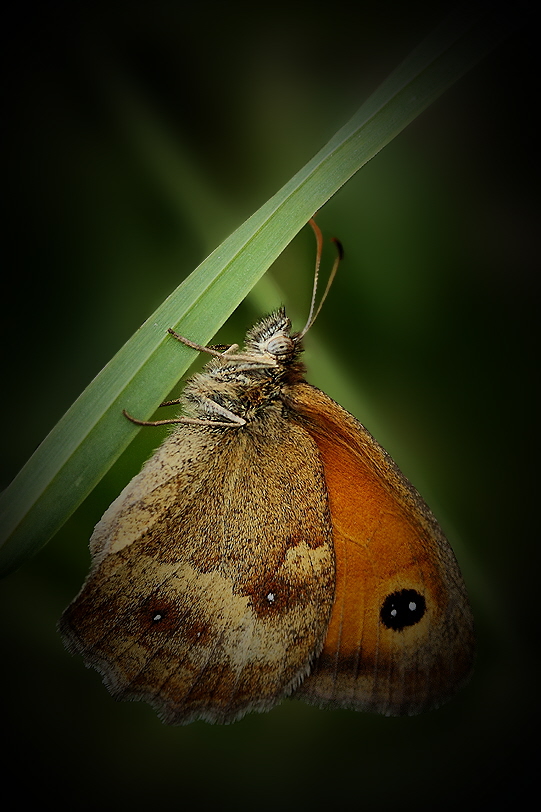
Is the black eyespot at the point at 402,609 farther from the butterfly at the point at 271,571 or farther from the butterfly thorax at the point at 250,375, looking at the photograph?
the butterfly thorax at the point at 250,375

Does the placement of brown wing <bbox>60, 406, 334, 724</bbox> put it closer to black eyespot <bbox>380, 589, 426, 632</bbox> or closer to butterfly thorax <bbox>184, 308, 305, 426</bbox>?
butterfly thorax <bbox>184, 308, 305, 426</bbox>

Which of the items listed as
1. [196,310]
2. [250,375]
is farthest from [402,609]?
[196,310]

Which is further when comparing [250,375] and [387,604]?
[250,375]

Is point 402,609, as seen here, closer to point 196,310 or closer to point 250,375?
point 250,375

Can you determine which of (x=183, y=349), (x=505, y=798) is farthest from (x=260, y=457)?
(x=505, y=798)

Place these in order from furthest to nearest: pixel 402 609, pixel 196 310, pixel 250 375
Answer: pixel 250 375, pixel 402 609, pixel 196 310

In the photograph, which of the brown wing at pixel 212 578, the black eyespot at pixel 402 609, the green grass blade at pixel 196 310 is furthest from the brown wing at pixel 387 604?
the green grass blade at pixel 196 310
